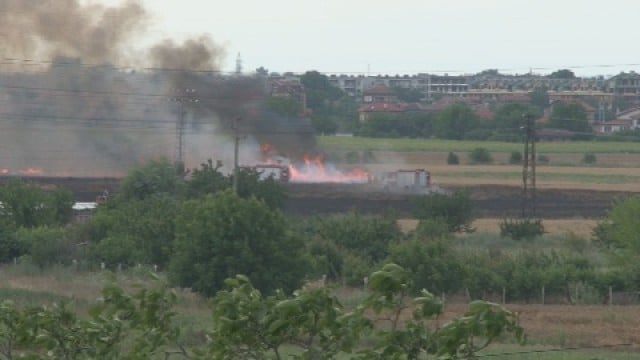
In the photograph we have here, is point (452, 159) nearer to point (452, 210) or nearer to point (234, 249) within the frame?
point (452, 210)

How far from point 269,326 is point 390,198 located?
44.3m

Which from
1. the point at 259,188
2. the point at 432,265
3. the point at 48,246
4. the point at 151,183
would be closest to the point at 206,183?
the point at 259,188

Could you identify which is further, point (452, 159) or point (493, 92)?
point (493, 92)

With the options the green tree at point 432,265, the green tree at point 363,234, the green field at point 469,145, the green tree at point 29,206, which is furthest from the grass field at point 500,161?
the green tree at point 432,265

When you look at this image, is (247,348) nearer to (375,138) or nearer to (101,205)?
(101,205)

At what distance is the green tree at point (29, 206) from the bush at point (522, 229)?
12.0 metres

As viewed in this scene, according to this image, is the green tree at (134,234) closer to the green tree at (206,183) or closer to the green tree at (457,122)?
the green tree at (206,183)

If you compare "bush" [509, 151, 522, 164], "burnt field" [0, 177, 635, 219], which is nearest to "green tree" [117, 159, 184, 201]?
"burnt field" [0, 177, 635, 219]

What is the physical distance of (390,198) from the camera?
51281 mm

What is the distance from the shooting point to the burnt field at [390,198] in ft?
156

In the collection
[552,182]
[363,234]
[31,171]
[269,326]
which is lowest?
[552,182]

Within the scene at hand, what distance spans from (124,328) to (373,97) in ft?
386

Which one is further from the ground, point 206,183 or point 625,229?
point 206,183

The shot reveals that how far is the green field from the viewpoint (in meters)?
73.8
